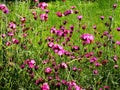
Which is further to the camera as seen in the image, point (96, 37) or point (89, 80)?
point (96, 37)

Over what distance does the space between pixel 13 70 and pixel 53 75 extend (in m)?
0.37

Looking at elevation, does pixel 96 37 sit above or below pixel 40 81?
below

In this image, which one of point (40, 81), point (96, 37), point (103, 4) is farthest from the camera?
point (103, 4)

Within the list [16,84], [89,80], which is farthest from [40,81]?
[89,80]

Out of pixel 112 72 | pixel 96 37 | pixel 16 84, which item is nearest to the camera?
pixel 16 84

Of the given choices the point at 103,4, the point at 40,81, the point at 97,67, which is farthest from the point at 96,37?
the point at 40,81

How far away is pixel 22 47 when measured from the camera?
3945 millimetres

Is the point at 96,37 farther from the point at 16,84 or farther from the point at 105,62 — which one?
the point at 16,84

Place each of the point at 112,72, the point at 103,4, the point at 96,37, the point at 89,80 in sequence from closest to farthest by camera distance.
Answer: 1. the point at 89,80
2. the point at 112,72
3. the point at 96,37
4. the point at 103,4

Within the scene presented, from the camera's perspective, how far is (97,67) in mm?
4066

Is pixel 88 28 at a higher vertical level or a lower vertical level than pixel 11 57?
lower

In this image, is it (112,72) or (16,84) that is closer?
(16,84)

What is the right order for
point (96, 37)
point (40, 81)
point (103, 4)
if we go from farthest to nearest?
point (103, 4) → point (96, 37) → point (40, 81)

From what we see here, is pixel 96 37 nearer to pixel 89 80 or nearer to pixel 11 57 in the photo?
pixel 89 80
